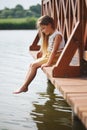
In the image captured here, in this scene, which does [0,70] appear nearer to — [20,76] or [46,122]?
[20,76]

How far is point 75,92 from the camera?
268 inches

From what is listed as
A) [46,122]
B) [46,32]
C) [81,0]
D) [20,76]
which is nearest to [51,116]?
[46,122]

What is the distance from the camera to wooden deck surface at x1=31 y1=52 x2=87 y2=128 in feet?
19.2

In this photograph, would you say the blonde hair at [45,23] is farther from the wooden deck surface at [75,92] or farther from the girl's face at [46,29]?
the wooden deck surface at [75,92]

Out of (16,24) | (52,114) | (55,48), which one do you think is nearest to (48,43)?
(55,48)

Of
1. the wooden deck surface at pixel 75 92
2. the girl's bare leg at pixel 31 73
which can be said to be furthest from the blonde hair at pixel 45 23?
the wooden deck surface at pixel 75 92

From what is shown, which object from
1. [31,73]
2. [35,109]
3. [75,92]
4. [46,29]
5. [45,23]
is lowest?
[35,109]

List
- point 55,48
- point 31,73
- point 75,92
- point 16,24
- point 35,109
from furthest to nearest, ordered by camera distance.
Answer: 1. point 16,24
2. point 35,109
3. point 31,73
4. point 55,48
5. point 75,92

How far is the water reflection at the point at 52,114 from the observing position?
9320mm

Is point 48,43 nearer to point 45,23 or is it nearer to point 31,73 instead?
point 45,23

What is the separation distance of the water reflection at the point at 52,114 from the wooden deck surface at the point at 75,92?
1377 millimetres

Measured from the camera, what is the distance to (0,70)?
19.5m

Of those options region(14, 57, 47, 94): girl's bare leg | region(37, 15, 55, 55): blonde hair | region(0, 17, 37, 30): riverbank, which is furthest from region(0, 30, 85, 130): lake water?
region(0, 17, 37, 30): riverbank

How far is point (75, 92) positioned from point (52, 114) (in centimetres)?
368
